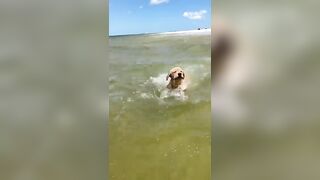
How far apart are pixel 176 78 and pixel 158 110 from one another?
0.72ft

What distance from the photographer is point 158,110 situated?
2508 millimetres

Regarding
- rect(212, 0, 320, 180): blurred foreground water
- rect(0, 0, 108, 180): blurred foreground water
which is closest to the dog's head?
rect(212, 0, 320, 180): blurred foreground water

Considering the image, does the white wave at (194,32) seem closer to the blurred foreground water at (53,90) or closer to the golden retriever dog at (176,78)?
the golden retriever dog at (176,78)

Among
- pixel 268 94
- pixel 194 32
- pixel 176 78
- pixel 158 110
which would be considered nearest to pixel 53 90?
pixel 158 110

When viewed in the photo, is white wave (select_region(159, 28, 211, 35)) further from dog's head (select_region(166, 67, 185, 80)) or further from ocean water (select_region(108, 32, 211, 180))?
dog's head (select_region(166, 67, 185, 80))

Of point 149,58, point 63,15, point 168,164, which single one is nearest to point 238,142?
point 168,164

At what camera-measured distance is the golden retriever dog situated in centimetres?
A: 245

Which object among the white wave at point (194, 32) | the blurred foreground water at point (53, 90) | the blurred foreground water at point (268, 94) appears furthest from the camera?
the blurred foreground water at point (53, 90)

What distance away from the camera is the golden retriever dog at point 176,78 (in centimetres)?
245

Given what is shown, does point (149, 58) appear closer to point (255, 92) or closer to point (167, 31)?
point (167, 31)

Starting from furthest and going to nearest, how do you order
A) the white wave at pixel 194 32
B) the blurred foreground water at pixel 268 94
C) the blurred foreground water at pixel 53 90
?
1. the blurred foreground water at pixel 53 90
2. the white wave at pixel 194 32
3. the blurred foreground water at pixel 268 94

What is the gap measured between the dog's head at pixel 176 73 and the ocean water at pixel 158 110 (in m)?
0.03

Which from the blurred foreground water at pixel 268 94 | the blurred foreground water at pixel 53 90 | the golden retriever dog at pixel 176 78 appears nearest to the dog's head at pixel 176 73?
the golden retriever dog at pixel 176 78

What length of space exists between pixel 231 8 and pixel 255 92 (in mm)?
472
